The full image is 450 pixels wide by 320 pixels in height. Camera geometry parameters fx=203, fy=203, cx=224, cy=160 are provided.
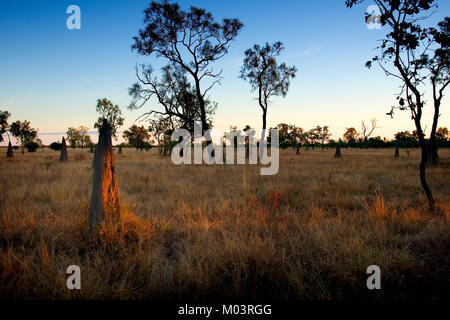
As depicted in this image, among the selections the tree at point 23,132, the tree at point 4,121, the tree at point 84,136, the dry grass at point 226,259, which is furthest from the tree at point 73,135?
the dry grass at point 226,259

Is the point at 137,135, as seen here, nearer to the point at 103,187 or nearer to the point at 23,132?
the point at 23,132

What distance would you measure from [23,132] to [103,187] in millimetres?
67171

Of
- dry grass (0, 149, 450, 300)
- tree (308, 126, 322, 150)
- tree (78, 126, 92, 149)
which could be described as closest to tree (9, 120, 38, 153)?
tree (78, 126, 92, 149)

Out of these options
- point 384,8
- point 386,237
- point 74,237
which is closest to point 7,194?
point 74,237

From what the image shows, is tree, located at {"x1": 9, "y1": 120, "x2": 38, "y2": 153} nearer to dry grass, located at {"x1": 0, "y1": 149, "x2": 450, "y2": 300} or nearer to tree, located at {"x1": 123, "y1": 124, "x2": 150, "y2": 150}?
tree, located at {"x1": 123, "y1": 124, "x2": 150, "y2": 150}

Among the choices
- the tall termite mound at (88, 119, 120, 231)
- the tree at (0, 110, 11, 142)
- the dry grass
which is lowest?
the dry grass

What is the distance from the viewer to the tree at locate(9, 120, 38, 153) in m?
49.1

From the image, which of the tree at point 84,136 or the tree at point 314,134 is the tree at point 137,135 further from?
the tree at point 314,134

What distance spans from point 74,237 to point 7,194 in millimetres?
4882

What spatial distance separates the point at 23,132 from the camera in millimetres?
50250

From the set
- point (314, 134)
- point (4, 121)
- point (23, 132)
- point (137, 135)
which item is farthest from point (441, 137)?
point (23, 132)

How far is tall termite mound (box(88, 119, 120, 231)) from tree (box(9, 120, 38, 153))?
65.0 metres

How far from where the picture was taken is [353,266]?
7.88 feet
